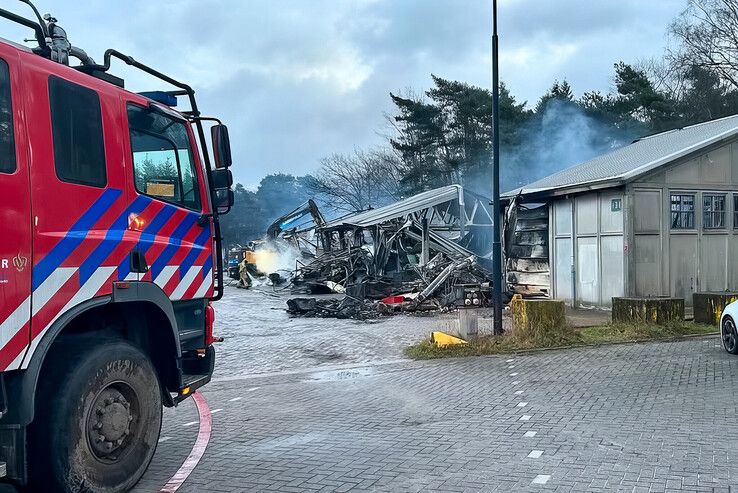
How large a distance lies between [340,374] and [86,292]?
5.96 m

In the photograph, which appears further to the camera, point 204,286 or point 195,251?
point 204,286

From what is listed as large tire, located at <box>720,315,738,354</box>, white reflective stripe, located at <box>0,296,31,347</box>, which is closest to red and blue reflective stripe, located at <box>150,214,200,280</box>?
white reflective stripe, located at <box>0,296,31,347</box>

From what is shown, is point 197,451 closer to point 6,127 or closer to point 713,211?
point 6,127

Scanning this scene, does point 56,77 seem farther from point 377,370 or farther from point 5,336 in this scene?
point 377,370

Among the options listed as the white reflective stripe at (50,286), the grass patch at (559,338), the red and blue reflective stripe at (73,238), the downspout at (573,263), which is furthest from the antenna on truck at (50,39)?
the downspout at (573,263)

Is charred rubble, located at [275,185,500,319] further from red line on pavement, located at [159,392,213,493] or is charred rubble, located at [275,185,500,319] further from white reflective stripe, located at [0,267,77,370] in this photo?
white reflective stripe, located at [0,267,77,370]

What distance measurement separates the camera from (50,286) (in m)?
4.11

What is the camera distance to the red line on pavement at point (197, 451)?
16.6 ft

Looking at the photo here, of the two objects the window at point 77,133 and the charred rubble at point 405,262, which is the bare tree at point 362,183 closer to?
the charred rubble at point 405,262

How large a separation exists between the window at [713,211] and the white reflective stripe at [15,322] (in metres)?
16.9

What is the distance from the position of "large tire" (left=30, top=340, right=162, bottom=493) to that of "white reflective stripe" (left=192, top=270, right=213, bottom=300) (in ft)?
2.97

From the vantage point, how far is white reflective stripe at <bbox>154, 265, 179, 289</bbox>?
5.13 meters

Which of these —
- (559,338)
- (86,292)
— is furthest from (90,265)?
(559,338)

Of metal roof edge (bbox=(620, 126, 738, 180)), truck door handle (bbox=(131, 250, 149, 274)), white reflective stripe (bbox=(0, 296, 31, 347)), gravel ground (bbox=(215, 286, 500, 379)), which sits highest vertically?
metal roof edge (bbox=(620, 126, 738, 180))
